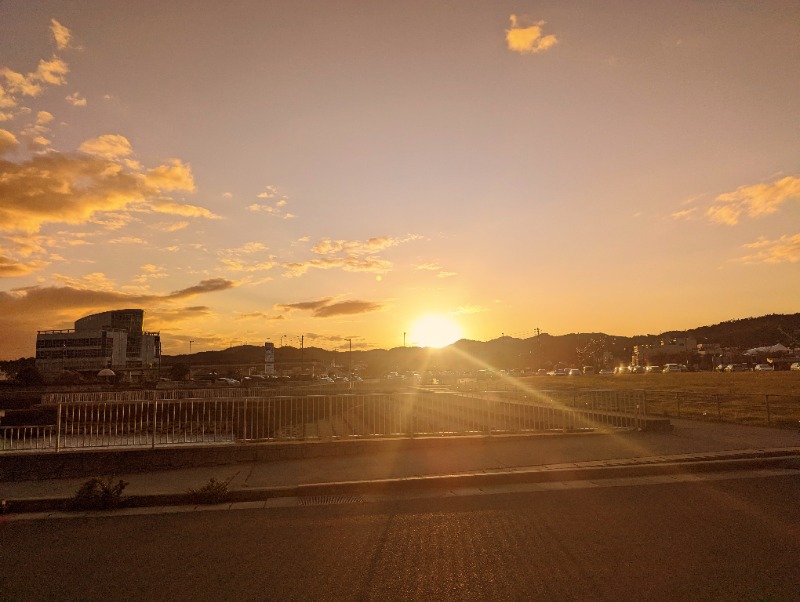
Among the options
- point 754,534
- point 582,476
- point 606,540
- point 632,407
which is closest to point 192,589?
point 606,540

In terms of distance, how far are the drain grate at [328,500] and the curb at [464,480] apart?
7.4 inches

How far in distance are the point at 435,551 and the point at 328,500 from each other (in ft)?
11.0

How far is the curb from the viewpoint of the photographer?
954 cm

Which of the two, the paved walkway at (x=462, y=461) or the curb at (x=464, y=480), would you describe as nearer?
the curb at (x=464, y=480)


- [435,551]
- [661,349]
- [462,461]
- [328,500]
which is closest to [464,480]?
[462,461]

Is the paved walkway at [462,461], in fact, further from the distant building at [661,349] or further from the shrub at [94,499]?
the distant building at [661,349]

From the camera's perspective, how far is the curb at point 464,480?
954 centimetres

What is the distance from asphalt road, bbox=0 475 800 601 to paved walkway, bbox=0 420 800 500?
174 cm

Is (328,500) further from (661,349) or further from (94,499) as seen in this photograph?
(661,349)

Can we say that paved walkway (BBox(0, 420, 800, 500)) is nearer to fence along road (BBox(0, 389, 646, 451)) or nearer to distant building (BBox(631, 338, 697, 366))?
fence along road (BBox(0, 389, 646, 451))

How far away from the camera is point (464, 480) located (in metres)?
10.6

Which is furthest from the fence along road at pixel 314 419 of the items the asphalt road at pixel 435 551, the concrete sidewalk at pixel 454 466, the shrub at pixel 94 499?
the asphalt road at pixel 435 551

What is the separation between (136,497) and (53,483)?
3347 mm

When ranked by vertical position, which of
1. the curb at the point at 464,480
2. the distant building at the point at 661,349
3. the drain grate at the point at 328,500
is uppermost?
the distant building at the point at 661,349
